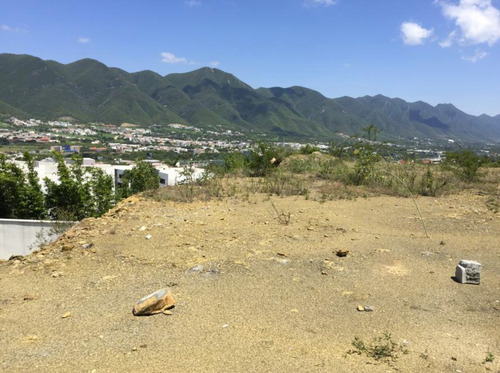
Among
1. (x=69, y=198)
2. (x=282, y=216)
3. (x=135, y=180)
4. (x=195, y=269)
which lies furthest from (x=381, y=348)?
(x=135, y=180)

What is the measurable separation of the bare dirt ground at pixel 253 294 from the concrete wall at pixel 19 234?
423cm

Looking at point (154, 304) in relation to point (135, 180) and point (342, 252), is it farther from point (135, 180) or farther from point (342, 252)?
point (135, 180)

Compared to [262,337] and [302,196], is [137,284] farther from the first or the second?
[302,196]

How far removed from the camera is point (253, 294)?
447 centimetres

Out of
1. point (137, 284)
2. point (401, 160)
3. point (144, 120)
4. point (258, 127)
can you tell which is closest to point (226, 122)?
point (258, 127)

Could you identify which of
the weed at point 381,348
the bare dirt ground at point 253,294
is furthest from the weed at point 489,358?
the weed at point 381,348

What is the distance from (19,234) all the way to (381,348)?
33.9 feet

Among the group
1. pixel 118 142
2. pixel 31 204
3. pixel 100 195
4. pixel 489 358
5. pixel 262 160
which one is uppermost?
pixel 262 160

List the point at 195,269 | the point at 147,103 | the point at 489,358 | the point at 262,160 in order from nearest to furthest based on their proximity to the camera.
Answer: the point at 489,358 → the point at 195,269 → the point at 262,160 → the point at 147,103

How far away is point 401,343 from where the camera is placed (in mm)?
3465

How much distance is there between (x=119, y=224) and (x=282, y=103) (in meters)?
185

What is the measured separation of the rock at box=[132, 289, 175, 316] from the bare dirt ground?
11 centimetres

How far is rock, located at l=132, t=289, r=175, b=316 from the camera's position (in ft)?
13.1

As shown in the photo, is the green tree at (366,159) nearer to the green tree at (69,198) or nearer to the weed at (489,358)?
the weed at (489,358)
